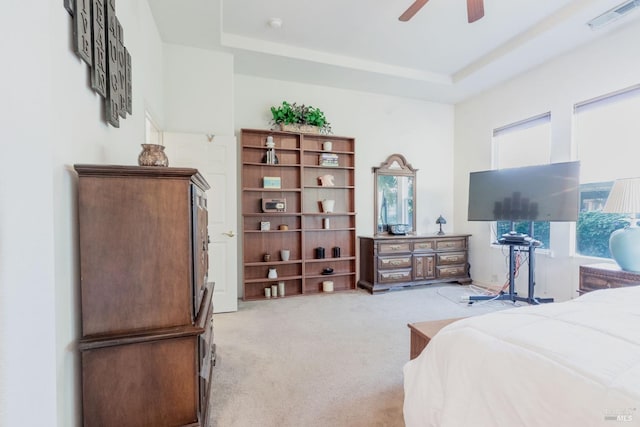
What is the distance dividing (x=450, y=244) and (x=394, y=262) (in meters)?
1.07

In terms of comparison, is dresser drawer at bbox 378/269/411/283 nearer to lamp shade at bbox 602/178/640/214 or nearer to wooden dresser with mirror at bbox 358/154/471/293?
wooden dresser with mirror at bbox 358/154/471/293

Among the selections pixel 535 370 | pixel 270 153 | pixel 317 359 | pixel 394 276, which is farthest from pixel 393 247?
pixel 535 370

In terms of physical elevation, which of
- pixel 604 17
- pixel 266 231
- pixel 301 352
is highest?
pixel 604 17

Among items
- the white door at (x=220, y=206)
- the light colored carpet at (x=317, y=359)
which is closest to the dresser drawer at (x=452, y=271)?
the light colored carpet at (x=317, y=359)

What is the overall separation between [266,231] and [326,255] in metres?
1.02

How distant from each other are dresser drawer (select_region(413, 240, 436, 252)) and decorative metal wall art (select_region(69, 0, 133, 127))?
3871 millimetres

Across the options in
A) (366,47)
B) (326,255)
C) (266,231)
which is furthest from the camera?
(326,255)

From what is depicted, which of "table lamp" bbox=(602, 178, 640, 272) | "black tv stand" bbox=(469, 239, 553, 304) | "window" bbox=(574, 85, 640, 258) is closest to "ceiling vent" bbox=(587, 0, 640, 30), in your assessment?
"window" bbox=(574, 85, 640, 258)

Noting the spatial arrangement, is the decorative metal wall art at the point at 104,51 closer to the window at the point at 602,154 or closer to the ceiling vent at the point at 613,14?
the ceiling vent at the point at 613,14

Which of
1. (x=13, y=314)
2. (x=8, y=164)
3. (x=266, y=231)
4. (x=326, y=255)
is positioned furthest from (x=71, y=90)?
(x=326, y=255)

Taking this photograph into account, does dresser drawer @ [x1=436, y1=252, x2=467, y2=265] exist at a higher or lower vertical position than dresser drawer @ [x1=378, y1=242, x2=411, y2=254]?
lower

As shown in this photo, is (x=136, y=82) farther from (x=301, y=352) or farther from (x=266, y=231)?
(x=301, y=352)

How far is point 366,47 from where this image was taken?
12.0 feet

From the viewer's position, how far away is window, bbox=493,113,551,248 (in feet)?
12.5
